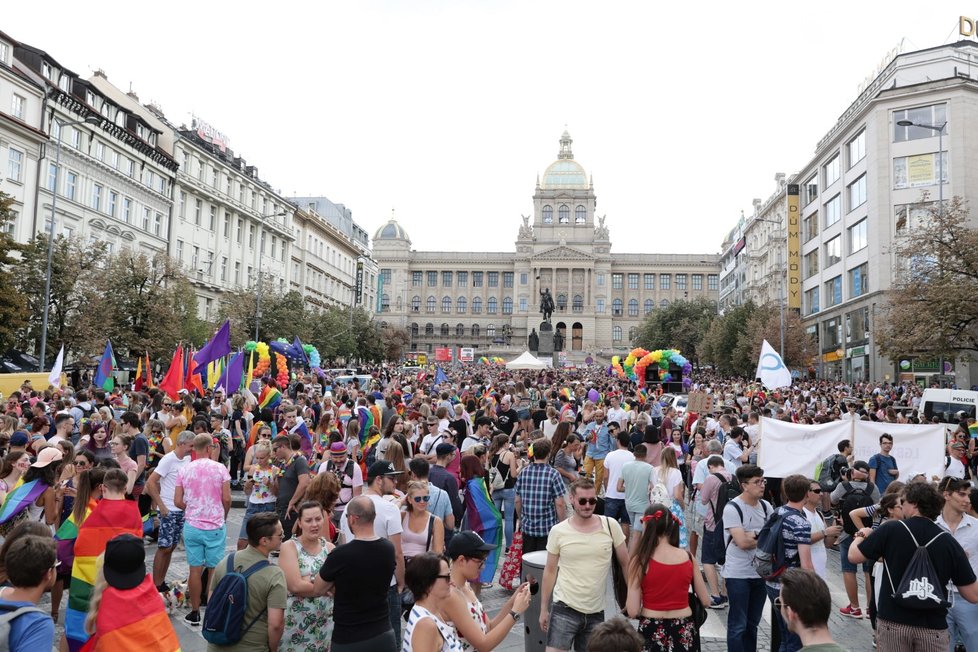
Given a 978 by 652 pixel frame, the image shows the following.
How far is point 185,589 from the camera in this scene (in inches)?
293

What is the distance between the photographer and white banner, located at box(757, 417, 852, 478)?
1041 cm

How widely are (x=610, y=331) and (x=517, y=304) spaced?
15187 millimetres

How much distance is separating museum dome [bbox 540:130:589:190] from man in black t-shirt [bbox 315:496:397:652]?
118 m

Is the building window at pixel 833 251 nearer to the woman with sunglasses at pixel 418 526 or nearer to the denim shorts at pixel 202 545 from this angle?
the woman with sunglasses at pixel 418 526

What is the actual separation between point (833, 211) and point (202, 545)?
52.5m

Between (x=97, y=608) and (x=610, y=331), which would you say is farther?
(x=610, y=331)

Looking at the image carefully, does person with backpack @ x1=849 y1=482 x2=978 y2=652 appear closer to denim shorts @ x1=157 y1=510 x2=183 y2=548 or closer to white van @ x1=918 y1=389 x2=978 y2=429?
denim shorts @ x1=157 y1=510 x2=183 y2=548

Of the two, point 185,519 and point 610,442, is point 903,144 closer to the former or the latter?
point 610,442


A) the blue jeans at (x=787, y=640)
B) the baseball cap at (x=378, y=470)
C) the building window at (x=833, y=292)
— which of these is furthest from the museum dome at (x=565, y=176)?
the blue jeans at (x=787, y=640)

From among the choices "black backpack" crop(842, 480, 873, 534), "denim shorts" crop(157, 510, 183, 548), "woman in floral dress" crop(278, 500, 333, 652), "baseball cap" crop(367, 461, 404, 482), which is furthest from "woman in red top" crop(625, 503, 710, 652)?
"denim shorts" crop(157, 510, 183, 548)

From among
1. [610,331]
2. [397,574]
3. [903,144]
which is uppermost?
[903,144]

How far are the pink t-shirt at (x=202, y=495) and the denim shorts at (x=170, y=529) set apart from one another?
53cm

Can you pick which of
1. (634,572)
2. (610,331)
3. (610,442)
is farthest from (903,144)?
(610,331)

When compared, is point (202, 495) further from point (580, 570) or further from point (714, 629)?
point (714, 629)
